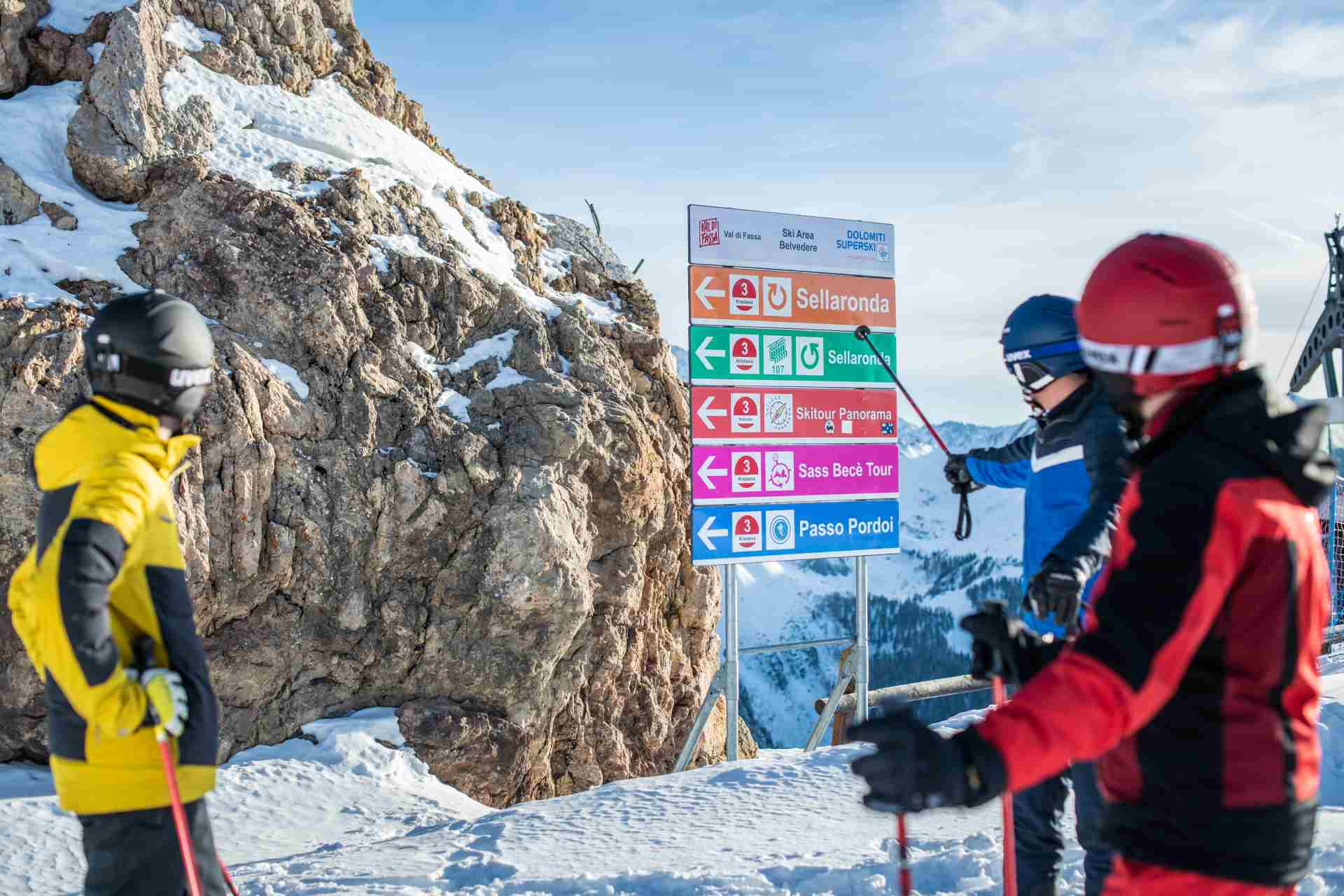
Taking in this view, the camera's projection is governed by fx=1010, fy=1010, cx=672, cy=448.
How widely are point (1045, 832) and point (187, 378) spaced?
278 cm

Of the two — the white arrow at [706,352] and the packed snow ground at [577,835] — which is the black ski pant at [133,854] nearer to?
the packed snow ground at [577,835]

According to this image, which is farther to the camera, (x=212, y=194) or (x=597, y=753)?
(x=597, y=753)

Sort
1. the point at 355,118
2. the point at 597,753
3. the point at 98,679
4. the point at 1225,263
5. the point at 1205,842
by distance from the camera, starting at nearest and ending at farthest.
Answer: the point at 1205,842 → the point at 1225,263 → the point at 98,679 → the point at 597,753 → the point at 355,118

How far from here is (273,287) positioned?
26.3 feet

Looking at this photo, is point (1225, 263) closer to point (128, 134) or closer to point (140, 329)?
point (140, 329)

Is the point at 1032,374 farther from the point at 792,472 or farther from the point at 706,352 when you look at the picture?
the point at 792,472

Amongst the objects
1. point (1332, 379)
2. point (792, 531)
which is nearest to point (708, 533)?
point (792, 531)

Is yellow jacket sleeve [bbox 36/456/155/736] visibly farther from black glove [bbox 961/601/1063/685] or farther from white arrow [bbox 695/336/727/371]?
white arrow [bbox 695/336/727/371]

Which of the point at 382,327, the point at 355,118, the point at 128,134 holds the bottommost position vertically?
the point at 382,327

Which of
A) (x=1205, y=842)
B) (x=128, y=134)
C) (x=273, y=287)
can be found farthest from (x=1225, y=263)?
(x=128, y=134)

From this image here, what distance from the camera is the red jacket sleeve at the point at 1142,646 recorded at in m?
1.50

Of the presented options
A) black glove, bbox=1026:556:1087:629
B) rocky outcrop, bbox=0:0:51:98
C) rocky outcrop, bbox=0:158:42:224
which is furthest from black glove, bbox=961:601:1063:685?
rocky outcrop, bbox=0:0:51:98

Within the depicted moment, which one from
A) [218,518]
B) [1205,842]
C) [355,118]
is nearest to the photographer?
[1205,842]

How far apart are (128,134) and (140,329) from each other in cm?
731
